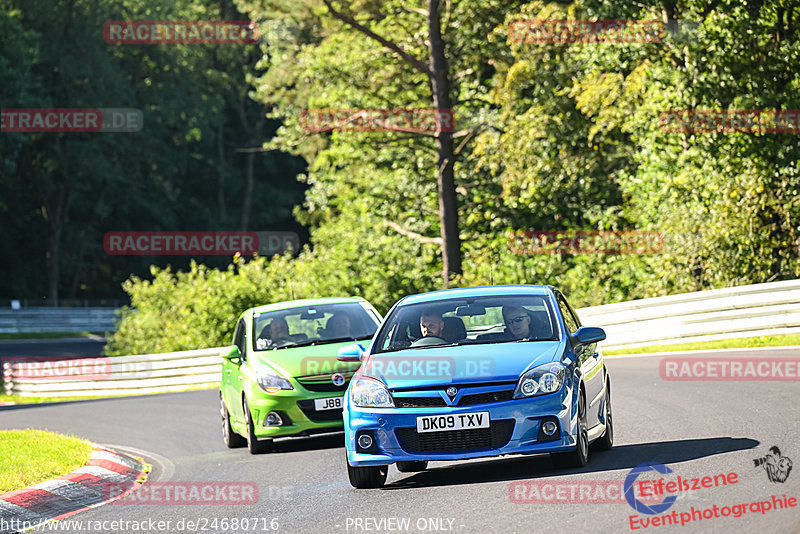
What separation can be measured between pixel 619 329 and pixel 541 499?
51.5ft

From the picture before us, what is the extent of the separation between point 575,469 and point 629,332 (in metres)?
14.3

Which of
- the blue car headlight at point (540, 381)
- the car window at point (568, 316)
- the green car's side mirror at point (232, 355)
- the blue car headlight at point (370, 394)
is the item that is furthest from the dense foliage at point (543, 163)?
the blue car headlight at point (370, 394)

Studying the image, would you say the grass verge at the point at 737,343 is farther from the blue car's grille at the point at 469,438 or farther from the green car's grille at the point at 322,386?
the blue car's grille at the point at 469,438

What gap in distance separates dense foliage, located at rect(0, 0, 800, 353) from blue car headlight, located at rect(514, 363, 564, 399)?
55.3 ft

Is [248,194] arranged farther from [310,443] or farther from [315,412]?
[315,412]

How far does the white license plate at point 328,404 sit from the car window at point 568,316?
10.3 feet

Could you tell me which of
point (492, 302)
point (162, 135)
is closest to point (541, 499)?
point (492, 302)

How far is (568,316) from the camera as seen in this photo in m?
10.8

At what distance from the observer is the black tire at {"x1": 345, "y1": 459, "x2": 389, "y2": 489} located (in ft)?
31.4

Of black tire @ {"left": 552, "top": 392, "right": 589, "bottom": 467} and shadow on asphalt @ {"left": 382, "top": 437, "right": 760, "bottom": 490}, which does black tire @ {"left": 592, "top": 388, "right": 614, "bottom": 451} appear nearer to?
shadow on asphalt @ {"left": 382, "top": 437, "right": 760, "bottom": 490}

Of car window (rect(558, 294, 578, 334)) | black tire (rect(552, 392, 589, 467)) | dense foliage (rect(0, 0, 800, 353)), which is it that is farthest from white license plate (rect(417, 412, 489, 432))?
dense foliage (rect(0, 0, 800, 353))

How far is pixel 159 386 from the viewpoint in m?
29.0

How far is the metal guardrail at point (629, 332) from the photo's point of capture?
20.6 metres

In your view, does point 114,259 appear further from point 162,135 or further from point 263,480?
point 263,480
